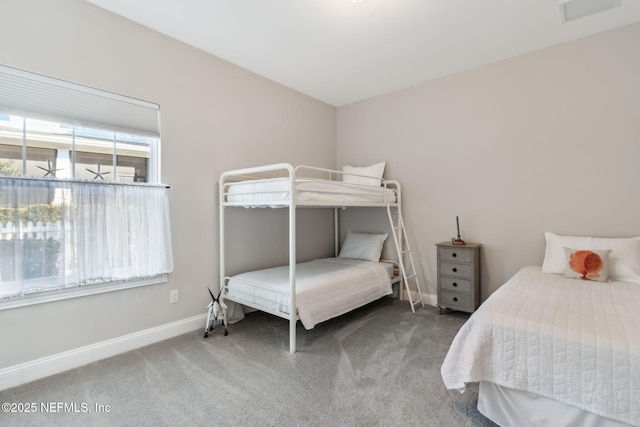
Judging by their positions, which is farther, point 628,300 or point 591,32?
point 591,32

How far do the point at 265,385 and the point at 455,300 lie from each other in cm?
205

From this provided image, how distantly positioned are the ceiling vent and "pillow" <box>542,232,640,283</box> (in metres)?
1.72

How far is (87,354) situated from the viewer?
213 centimetres

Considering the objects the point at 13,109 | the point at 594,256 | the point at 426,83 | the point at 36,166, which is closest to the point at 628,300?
the point at 594,256

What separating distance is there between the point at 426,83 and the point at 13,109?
357 centimetres

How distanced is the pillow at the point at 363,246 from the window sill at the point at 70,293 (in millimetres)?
2087

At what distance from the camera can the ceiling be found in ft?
7.06

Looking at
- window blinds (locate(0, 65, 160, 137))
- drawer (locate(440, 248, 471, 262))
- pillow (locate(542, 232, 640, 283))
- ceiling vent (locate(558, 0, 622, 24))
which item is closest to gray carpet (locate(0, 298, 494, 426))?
drawer (locate(440, 248, 471, 262))

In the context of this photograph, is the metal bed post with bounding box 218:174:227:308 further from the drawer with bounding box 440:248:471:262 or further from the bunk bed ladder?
the drawer with bounding box 440:248:471:262

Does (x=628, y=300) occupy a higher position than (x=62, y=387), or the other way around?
(x=628, y=300)

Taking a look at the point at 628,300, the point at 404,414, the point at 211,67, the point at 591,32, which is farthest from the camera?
the point at 211,67

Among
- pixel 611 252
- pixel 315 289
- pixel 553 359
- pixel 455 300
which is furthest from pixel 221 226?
pixel 611 252

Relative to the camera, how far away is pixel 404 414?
1.59 m

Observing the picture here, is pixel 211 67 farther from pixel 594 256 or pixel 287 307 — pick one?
pixel 594 256
